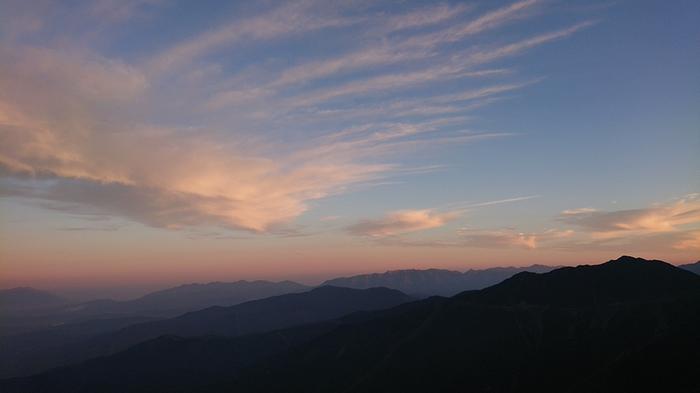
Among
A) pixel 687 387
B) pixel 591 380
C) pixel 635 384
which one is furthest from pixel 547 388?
pixel 687 387

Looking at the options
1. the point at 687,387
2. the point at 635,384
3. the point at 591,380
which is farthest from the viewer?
the point at 591,380

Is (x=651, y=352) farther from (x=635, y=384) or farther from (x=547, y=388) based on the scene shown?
(x=547, y=388)

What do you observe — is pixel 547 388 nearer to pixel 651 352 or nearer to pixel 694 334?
pixel 651 352

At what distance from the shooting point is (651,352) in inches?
7347

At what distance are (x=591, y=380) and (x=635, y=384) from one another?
52.8ft

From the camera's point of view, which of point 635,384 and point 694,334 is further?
point 694,334

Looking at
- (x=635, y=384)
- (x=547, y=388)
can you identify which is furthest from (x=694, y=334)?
(x=547, y=388)

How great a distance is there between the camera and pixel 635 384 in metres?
→ 173

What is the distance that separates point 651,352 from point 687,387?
28130 millimetres

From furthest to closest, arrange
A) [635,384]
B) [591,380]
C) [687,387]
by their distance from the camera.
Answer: [591,380]
[635,384]
[687,387]

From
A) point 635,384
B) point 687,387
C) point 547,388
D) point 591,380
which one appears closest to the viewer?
point 687,387

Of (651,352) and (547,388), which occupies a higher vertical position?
(651,352)

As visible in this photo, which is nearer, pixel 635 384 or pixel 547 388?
pixel 635 384

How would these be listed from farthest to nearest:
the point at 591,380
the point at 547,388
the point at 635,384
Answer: the point at 547,388, the point at 591,380, the point at 635,384
